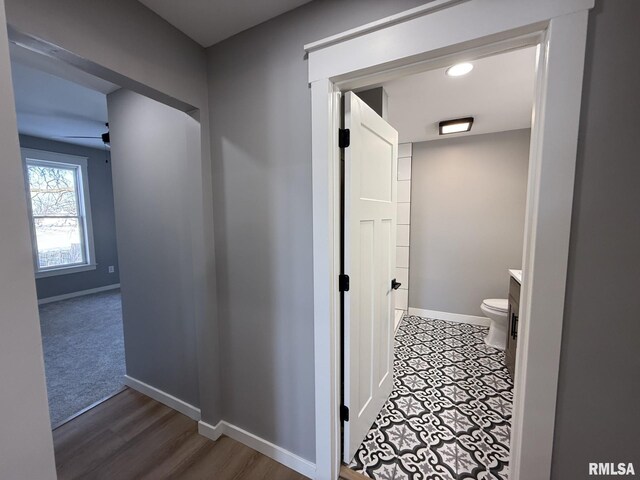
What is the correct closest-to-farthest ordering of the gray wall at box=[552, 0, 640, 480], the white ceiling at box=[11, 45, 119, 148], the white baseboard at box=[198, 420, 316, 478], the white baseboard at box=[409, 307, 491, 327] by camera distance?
the gray wall at box=[552, 0, 640, 480]
the white baseboard at box=[198, 420, 316, 478]
the white ceiling at box=[11, 45, 119, 148]
the white baseboard at box=[409, 307, 491, 327]

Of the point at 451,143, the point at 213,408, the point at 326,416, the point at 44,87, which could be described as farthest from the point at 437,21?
the point at 44,87

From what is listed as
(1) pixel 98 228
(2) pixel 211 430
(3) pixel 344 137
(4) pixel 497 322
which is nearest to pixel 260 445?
(2) pixel 211 430

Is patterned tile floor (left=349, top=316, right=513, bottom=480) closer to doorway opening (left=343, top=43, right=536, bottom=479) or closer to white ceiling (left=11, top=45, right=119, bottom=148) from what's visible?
doorway opening (left=343, top=43, right=536, bottom=479)

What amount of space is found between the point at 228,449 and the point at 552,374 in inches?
69.9

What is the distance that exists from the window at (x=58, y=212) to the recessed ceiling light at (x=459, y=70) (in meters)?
5.75

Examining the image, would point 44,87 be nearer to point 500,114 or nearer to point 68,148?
point 68,148

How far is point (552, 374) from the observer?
37.5 inches

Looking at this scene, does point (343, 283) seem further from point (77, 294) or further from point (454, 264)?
point (77, 294)

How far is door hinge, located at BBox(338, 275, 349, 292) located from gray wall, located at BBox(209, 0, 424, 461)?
154 millimetres

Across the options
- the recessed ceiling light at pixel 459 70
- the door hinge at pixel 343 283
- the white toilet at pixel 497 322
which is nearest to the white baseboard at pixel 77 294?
the door hinge at pixel 343 283

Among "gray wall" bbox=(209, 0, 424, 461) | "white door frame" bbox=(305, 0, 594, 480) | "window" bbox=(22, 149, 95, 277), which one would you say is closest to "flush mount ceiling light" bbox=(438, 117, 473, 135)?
"white door frame" bbox=(305, 0, 594, 480)

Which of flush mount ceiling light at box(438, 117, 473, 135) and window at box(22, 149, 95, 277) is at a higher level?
flush mount ceiling light at box(438, 117, 473, 135)

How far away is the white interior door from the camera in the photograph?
1.36 metres

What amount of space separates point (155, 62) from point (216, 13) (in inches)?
15.1
